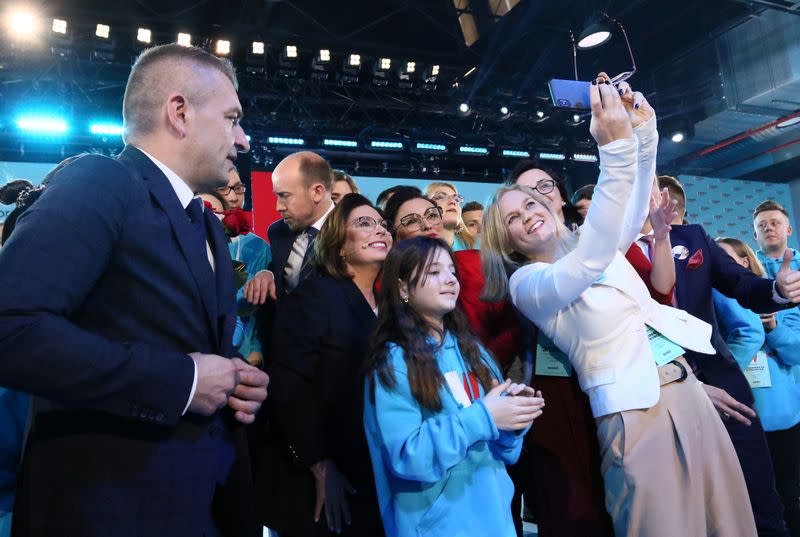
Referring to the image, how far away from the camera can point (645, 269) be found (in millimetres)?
2527

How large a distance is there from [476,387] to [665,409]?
2.10 feet

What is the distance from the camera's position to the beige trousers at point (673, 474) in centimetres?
178

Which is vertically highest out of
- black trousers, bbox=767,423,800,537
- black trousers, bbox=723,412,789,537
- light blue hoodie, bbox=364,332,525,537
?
light blue hoodie, bbox=364,332,525,537

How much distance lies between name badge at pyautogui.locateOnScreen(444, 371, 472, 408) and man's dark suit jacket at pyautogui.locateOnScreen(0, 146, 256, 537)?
0.72m

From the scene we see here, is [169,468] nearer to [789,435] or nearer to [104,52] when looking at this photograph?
[789,435]

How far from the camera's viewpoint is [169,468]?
1.17 meters

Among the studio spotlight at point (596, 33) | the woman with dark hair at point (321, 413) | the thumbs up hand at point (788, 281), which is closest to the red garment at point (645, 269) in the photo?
the thumbs up hand at point (788, 281)

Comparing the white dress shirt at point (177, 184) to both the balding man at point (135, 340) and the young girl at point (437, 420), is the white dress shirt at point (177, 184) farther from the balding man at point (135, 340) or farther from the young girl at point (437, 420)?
the young girl at point (437, 420)

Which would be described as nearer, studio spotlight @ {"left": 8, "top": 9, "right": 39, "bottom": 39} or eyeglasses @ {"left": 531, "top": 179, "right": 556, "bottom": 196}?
eyeglasses @ {"left": 531, "top": 179, "right": 556, "bottom": 196}

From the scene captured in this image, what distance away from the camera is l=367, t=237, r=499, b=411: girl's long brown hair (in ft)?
5.55

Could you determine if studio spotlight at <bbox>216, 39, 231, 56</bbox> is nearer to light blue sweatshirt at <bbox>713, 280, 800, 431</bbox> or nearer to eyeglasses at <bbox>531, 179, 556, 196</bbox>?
eyeglasses at <bbox>531, 179, 556, 196</bbox>

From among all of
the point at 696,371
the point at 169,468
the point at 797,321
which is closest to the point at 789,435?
the point at 797,321

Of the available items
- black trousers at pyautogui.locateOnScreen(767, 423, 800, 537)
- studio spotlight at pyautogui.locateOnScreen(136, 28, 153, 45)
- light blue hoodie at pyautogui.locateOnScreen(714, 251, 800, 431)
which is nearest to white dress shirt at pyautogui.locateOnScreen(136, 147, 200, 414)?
light blue hoodie at pyautogui.locateOnScreen(714, 251, 800, 431)

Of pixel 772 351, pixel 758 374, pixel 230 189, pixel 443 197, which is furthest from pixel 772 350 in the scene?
pixel 230 189
